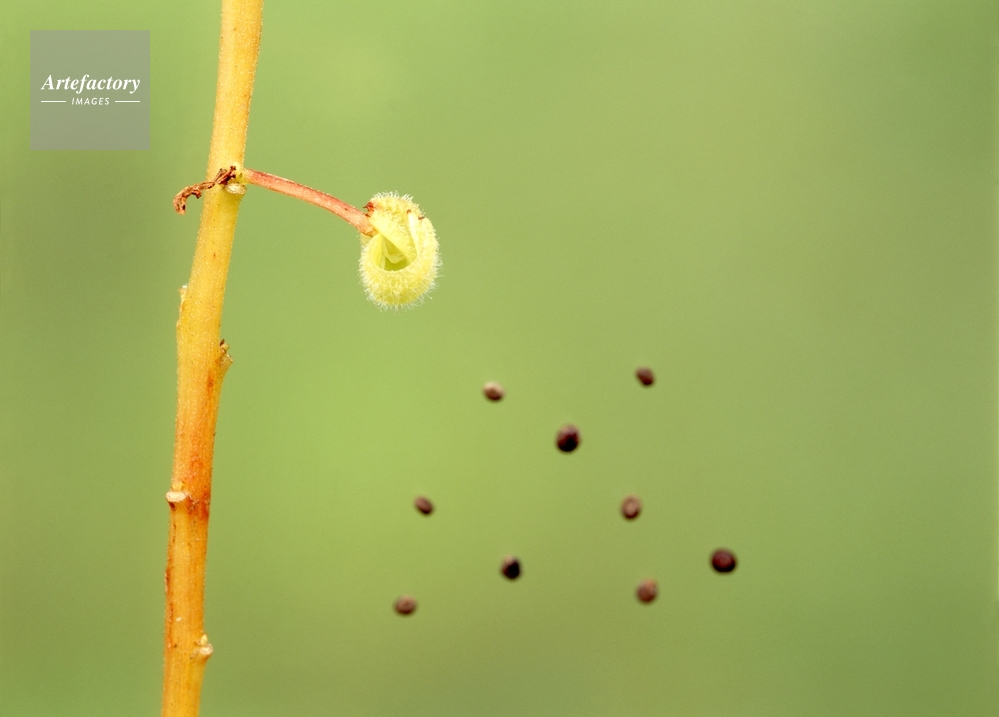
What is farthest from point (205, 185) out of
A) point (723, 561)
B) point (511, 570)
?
point (723, 561)

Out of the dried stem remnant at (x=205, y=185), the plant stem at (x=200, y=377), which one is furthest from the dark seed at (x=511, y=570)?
the dried stem remnant at (x=205, y=185)

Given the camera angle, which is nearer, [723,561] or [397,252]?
[397,252]

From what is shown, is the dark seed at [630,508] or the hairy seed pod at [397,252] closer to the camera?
the hairy seed pod at [397,252]

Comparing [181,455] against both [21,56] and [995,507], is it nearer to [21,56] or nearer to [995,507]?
[21,56]

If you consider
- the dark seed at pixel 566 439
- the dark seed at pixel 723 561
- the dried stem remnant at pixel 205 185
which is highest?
the dried stem remnant at pixel 205 185

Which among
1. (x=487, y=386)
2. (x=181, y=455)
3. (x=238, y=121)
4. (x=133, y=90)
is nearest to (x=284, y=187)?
(x=238, y=121)

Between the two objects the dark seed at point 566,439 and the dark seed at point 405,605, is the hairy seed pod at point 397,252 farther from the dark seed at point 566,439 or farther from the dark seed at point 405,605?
the dark seed at point 405,605

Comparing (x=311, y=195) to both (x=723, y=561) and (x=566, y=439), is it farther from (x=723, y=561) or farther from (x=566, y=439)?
(x=723, y=561)
